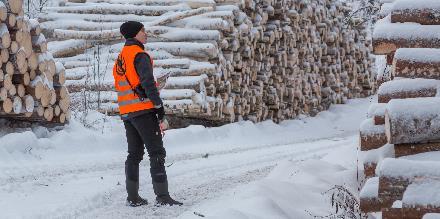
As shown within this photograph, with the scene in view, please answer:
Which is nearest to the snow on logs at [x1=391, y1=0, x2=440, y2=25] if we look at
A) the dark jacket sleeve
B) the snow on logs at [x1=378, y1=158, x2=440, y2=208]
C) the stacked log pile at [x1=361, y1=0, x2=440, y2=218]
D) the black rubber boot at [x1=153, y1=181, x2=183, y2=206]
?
the stacked log pile at [x1=361, y1=0, x2=440, y2=218]

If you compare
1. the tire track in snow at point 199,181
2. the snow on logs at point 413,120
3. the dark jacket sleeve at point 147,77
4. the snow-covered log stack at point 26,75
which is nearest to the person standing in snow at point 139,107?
the dark jacket sleeve at point 147,77

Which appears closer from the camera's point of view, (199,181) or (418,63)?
(418,63)

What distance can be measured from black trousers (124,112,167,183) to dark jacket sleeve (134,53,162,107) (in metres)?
0.21

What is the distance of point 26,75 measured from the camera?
9.73 m

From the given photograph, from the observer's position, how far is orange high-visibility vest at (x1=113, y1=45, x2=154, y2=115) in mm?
6621

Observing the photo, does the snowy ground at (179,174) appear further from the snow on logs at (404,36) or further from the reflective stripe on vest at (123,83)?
the snow on logs at (404,36)

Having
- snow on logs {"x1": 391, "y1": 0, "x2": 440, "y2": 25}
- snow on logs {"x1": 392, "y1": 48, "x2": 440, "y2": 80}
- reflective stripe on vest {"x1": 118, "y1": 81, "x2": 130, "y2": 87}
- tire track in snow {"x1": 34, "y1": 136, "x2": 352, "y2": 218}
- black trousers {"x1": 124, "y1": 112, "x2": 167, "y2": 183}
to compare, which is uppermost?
snow on logs {"x1": 391, "y1": 0, "x2": 440, "y2": 25}

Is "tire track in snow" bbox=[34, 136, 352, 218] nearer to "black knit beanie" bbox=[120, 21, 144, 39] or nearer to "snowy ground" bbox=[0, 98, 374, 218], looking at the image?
"snowy ground" bbox=[0, 98, 374, 218]

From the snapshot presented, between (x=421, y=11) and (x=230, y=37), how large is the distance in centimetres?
901

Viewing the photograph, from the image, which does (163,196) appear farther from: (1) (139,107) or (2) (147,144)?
(1) (139,107)

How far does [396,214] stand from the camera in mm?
4352

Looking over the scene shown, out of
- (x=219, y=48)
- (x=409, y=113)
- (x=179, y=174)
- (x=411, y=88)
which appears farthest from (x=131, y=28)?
(x=219, y=48)

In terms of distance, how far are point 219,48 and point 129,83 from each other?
707cm

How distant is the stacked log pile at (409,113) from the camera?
4332 millimetres
